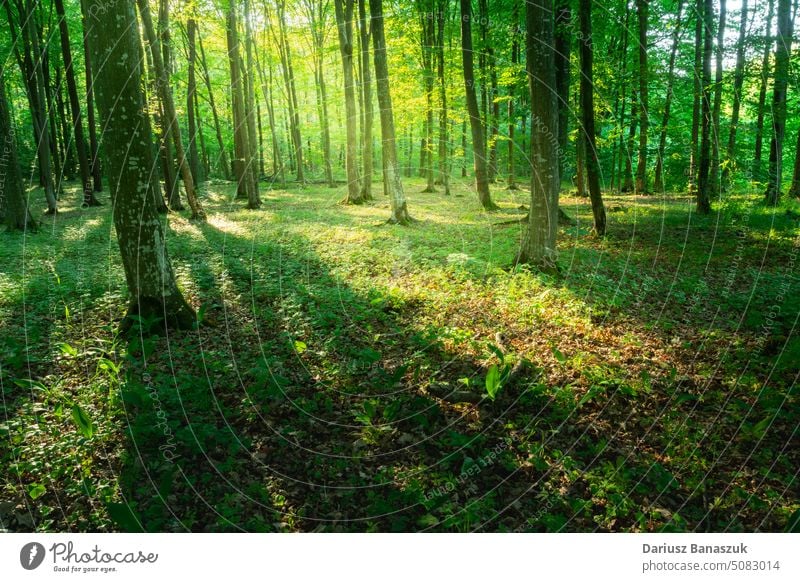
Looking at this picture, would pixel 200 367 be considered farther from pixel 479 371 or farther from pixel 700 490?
pixel 700 490

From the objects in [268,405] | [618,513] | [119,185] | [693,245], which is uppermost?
[119,185]

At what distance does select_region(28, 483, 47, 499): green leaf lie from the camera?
393 cm

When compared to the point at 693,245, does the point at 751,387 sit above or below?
below

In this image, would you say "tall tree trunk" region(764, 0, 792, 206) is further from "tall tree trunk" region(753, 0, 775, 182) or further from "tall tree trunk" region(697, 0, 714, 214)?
"tall tree trunk" region(697, 0, 714, 214)

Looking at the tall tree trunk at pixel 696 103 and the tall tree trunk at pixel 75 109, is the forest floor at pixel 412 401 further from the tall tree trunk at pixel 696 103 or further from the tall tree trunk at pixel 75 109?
the tall tree trunk at pixel 75 109

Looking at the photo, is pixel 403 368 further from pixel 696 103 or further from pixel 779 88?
pixel 696 103

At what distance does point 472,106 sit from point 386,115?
404cm

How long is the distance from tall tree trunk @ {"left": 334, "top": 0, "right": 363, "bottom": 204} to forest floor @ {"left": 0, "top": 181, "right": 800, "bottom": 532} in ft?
44.0

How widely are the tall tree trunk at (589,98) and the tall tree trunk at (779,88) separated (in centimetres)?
429

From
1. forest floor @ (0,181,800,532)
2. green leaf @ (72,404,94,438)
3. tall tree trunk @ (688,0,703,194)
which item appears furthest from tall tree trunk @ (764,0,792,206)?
green leaf @ (72,404,94,438)

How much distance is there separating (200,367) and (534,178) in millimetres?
7286

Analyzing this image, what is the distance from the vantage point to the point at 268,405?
18.1ft

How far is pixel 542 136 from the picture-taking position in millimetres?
9156
